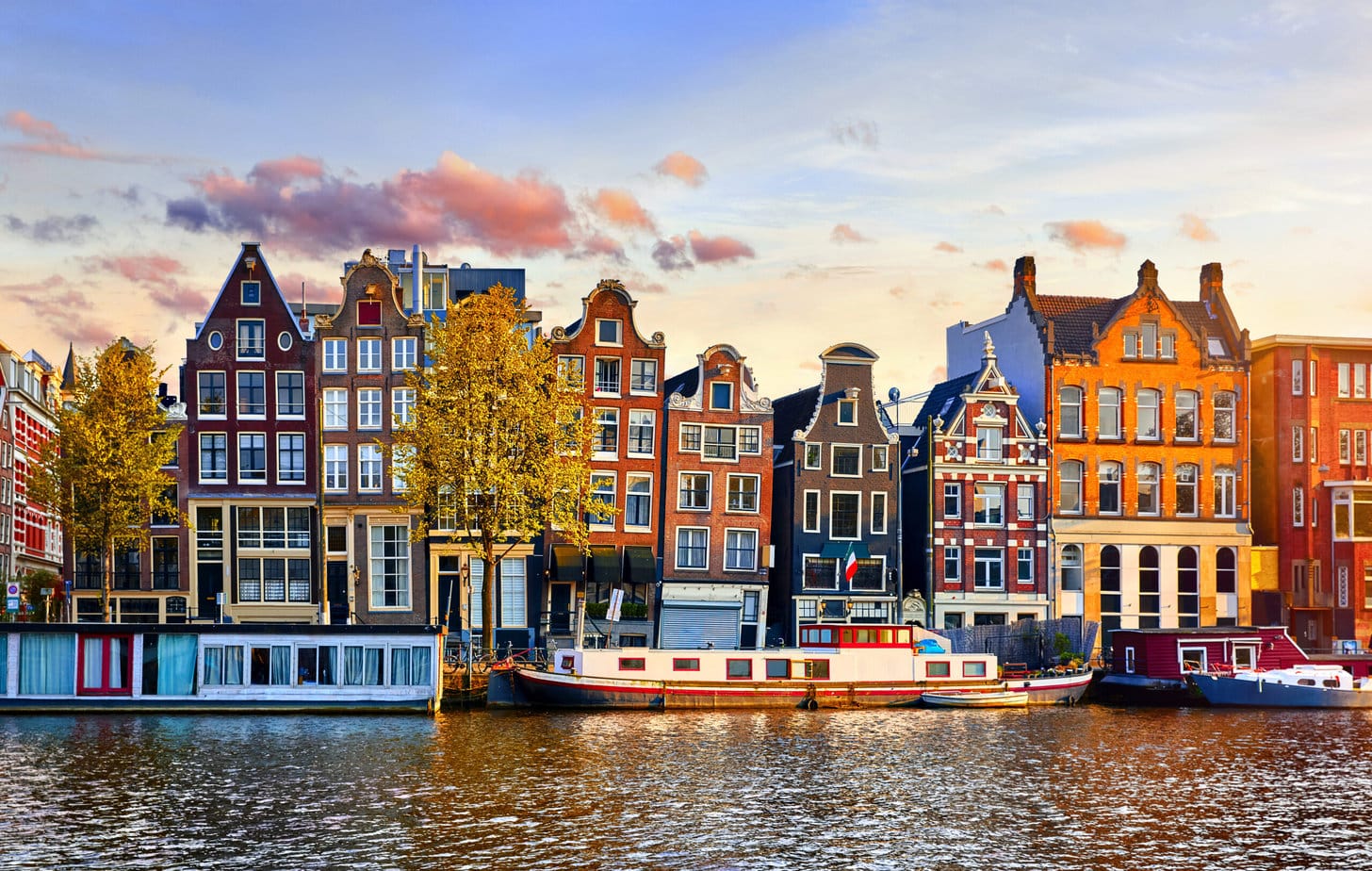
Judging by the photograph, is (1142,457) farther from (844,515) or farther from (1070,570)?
(844,515)

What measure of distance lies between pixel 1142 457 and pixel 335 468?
48.5 m

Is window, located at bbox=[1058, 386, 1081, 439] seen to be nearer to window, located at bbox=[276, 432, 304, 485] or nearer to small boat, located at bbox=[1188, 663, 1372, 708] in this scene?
small boat, located at bbox=[1188, 663, 1372, 708]

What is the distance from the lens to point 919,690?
71875mm

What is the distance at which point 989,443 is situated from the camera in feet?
309

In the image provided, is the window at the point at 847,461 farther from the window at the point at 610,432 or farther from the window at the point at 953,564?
the window at the point at 610,432

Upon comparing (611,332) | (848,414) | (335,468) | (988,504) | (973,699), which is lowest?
(973,699)

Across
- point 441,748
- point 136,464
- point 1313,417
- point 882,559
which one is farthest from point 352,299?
point 1313,417

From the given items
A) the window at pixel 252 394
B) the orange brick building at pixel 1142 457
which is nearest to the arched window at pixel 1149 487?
the orange brick building at pixel 1142 457

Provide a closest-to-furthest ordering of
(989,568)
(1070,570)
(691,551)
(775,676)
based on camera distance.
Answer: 1. (775,676)
2. (691,551)
3. (989,568)
4. (1070,570)

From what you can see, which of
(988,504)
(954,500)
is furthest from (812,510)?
(988,504)

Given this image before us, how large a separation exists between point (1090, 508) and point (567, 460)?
35.2 metres

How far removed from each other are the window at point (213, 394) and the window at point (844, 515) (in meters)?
34.7

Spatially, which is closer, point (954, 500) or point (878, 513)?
point (878, 513)

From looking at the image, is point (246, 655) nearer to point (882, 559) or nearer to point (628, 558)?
point (628, 558)
